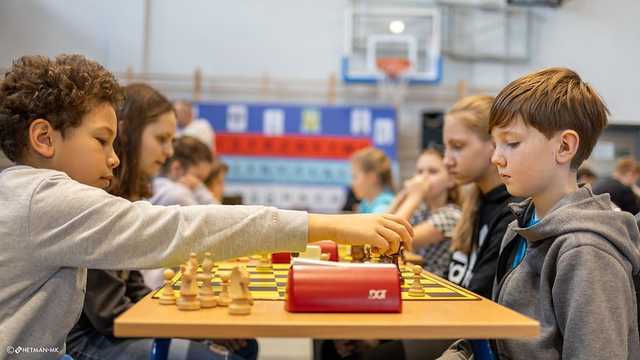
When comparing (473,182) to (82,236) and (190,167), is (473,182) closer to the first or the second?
(82,236)

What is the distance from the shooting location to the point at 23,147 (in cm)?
146

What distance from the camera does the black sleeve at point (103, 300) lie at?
1.80 m

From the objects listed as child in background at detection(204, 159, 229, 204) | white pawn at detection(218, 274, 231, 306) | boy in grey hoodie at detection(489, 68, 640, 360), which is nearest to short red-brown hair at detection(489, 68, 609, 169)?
boy in grey hoodie at detection(489, 68, 640, 360)

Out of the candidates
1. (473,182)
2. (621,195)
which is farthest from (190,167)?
(621,195)

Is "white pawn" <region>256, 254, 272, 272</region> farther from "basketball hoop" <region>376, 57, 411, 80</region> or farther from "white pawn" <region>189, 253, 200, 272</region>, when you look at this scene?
"basketball hoop" <region>376, 57, 411, 80</region>

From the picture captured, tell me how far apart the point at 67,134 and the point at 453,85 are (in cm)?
668

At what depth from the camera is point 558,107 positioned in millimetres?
1533

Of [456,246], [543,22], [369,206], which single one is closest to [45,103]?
[456,246]

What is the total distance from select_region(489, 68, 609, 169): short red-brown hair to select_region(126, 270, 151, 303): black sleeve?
1213mm

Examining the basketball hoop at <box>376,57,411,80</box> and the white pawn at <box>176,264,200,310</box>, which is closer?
the white pawn at <box>176,264,200,310</box>

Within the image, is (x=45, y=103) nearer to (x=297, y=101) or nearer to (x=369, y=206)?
(x=369, y=206)

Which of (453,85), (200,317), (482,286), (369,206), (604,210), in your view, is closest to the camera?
(200,317)

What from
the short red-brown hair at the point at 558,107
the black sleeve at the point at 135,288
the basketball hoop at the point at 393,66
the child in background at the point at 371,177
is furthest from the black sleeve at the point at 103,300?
the basketball hoop at the point at 393,66

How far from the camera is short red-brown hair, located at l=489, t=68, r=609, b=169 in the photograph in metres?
1.54
